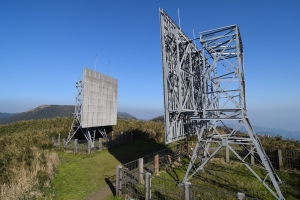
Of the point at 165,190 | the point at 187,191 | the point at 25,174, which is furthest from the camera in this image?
the point at 25,174

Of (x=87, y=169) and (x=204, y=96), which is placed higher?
(x=204, y=96)

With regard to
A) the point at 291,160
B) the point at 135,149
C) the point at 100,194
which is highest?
the point at 291,160

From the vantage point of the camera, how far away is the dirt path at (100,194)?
27.3ft

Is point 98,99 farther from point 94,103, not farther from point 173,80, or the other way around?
point 173,80

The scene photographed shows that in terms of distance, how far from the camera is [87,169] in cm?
1224

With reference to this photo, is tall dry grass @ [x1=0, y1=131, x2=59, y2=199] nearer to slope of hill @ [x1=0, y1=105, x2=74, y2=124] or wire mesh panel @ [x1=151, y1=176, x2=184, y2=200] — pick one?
wire mesh panel @ [x1=151, y1=176, x2=184, y2=200]

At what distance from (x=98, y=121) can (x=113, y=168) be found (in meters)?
7.93

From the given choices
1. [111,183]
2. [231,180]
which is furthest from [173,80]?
[111,183]

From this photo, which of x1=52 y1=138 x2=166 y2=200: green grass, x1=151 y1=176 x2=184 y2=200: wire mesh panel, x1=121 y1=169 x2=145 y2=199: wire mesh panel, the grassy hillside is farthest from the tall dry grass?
x1=151 y1=176 x2=184 y2=200: wire mesh panel

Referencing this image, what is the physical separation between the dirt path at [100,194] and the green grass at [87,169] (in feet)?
0.93

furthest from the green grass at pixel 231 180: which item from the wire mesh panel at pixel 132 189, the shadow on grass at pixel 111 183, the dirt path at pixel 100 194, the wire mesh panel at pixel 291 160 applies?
the dirt path at pixel 100 194

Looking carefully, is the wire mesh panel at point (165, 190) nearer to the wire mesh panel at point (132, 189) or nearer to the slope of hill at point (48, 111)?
the wire mesh panel at point (132, 189)

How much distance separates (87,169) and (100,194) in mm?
4021

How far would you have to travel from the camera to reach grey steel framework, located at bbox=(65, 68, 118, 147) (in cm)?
1745
